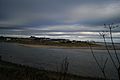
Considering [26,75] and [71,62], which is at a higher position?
[26,75]

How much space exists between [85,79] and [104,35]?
42.1ft

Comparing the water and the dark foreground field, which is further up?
the dark foreground field

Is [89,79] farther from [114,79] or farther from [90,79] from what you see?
[114,79]

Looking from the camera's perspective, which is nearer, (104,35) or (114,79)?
(104,35)

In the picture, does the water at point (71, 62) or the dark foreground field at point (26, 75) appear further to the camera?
the water at point (71, 62)

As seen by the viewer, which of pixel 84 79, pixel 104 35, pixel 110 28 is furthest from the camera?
pixel 84 79

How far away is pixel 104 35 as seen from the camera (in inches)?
90.8

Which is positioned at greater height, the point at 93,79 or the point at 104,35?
the point at 104,35

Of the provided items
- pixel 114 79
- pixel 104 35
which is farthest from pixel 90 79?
pixel 104 35

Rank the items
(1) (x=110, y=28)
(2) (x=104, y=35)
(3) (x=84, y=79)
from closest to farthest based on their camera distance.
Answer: (1) (x=110, y=28) < (2) (x=104, y=35) < (3) (x=84, y=79)

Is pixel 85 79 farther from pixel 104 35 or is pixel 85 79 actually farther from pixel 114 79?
pixel 104 35

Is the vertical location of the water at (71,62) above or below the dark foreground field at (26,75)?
below

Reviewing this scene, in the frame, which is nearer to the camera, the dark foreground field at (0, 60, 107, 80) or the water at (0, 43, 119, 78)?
the dark foreground field at (0, 60, 107, 80)

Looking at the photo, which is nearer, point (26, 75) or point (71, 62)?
point (26, 75)
